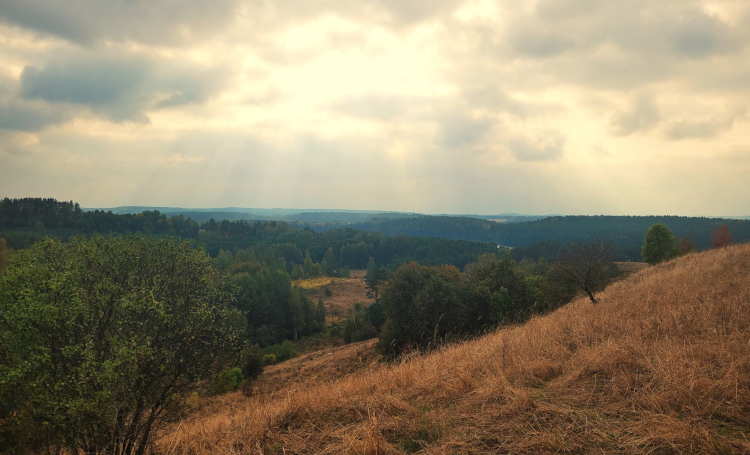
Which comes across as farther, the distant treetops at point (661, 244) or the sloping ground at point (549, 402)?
the distant treetops at point (661, 244)

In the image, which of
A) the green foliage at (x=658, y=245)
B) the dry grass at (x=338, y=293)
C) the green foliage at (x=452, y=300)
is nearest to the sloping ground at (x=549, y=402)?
the green foliage at (x=452, y=300)

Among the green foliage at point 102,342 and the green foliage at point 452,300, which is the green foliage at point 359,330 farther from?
the green foliage at point 102,342

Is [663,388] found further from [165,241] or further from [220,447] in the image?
[165,241]

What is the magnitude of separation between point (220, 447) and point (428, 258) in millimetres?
137563

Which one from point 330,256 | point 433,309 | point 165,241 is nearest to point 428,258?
point 330,256

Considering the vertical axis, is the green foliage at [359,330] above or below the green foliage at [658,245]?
below

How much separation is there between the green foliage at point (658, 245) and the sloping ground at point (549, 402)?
4912 cm

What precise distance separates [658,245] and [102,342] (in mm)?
59148

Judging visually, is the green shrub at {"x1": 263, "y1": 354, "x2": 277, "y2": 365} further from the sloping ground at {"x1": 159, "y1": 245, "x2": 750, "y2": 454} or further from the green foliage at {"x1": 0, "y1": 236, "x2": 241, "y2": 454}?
the sloping ground at {"x1": 159, "y1": 245, "x2": 750, "y2": 454}

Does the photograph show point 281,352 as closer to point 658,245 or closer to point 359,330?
point 359,330

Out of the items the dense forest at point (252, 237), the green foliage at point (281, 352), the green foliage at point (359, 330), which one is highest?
the dense forest at point (252, 237)

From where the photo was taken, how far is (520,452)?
4.02m

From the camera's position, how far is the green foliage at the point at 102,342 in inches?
345

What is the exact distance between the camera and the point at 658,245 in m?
47.2
